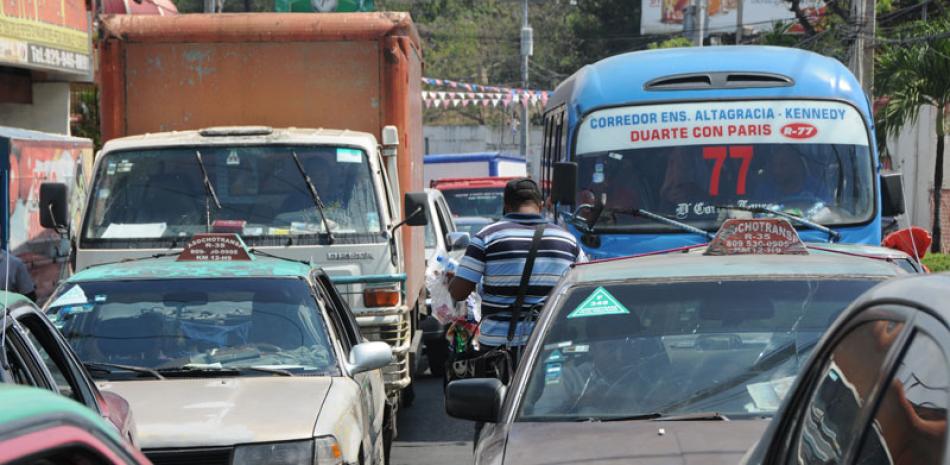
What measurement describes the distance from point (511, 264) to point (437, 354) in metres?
5.80

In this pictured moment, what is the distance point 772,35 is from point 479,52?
33673 millimetres

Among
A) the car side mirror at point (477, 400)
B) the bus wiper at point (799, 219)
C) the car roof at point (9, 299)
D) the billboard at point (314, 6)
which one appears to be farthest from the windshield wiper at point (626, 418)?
the billboard at point (314, 6)

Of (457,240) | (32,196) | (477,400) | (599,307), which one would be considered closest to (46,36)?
(32,196)

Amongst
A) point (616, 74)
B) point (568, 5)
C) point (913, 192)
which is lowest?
point (913, 192)

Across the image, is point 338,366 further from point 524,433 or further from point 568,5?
point 568,5

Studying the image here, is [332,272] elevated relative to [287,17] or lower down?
lower down

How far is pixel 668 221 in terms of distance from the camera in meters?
10.5

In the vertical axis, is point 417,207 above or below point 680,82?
below

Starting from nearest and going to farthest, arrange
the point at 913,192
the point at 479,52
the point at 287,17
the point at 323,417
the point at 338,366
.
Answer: the point at 323,417
the point at 338,366
the point at 287,17
the point at 913,192
the point at 479,52

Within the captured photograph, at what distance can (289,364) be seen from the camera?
22.3 feet

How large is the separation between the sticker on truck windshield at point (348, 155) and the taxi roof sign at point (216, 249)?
237cm

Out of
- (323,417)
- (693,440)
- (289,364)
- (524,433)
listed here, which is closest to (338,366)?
(289,364)

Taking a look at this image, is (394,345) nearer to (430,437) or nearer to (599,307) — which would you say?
(430,437)

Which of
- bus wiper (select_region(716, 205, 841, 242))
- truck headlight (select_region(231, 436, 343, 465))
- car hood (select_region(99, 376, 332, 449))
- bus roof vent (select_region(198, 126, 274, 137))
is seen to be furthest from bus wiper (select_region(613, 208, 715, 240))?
truck headlight (select_region(231, 436, 343, 465))
